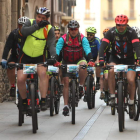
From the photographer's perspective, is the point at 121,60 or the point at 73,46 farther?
the point at 73,46

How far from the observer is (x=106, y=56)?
569 inches

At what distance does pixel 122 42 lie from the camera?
1035 cm

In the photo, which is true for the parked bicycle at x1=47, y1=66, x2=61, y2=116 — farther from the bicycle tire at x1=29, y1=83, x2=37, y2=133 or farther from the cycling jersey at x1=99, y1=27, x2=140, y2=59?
the bicycle tire at x1=29, y1=83, x2=37, y2=133

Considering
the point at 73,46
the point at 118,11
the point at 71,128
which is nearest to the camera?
the point at 71,128

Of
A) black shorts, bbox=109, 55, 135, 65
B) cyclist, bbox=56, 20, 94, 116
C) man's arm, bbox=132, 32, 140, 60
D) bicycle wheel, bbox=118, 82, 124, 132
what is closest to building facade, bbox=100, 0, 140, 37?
cyclist, bbox=56, 20, 94, 116

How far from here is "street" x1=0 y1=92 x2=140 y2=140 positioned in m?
9.05

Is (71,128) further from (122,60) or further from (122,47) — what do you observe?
(122,47)

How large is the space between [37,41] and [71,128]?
1630 millimetres

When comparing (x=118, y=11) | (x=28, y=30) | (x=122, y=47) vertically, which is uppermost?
(x=118, y=11)

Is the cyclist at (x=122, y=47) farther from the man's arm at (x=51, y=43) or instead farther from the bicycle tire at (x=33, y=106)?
the bicycle tire at (x=33, y=106)

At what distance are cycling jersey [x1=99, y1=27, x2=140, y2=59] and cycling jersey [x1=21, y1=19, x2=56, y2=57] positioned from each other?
3.27 feet

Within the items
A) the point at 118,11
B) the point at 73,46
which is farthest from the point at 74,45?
the point at 118,11

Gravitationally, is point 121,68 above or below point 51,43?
below

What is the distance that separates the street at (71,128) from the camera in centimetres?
905
